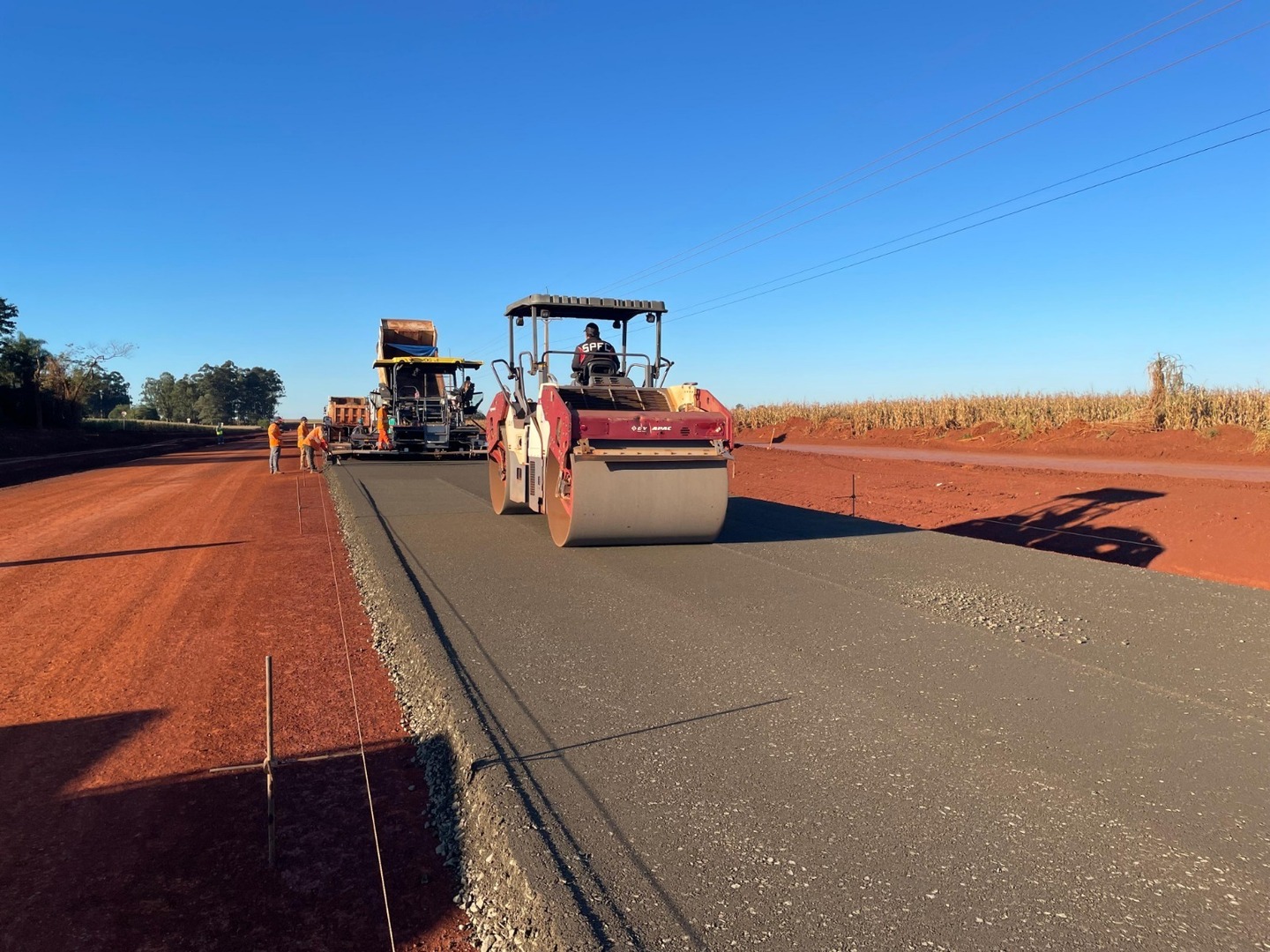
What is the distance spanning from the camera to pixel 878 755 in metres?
3.42

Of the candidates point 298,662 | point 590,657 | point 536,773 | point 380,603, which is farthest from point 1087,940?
point 380,603

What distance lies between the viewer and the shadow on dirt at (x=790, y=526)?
9.23 metres

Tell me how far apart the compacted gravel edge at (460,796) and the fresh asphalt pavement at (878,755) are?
5 centimetres

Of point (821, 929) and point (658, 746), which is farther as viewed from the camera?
point (658, 746)

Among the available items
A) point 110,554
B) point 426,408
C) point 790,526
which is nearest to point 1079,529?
point 790,526

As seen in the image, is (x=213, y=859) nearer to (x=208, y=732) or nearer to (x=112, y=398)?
(x=208, y=732)

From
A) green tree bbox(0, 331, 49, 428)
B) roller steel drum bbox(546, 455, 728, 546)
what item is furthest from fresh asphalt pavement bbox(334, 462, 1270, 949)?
green tree bbox(0, 331, 49, 428)

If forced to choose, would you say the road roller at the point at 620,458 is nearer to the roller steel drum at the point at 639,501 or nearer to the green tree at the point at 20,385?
the roller steel drum at the point at 639,501

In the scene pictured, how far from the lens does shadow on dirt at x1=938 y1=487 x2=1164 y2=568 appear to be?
1125 cm

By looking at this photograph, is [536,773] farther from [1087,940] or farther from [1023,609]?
[1023,609]

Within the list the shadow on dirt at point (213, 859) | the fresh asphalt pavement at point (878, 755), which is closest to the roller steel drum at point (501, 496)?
the fresh asphalt pavement at point (878, 755)

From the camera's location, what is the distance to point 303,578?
25.8 feet

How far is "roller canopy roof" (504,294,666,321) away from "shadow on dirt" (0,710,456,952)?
6471mm

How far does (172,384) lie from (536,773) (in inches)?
5784
